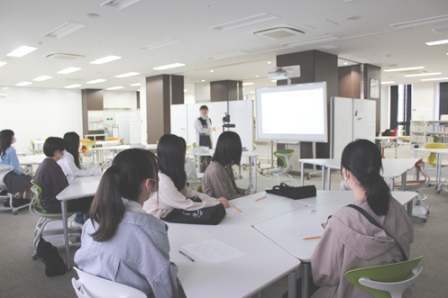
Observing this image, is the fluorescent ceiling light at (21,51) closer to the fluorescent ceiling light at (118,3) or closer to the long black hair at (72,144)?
the fluorescent ceiling light at (118,3)

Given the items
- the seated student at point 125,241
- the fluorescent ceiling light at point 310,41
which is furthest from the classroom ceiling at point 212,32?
the seated student at point 125,241

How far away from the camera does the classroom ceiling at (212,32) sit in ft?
14.6

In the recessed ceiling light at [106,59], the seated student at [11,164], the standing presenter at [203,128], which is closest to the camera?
the seated student at [11,164]

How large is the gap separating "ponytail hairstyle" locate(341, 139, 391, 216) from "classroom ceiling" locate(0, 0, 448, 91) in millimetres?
3404

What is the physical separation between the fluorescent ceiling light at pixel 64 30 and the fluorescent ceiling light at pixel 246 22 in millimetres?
2354

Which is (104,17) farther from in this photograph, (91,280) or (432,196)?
(432,196)

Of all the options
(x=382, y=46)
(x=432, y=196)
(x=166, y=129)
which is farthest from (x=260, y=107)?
(x=166, y=129)

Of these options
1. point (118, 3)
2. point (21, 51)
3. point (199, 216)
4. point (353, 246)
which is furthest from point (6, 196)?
point (353, 246)

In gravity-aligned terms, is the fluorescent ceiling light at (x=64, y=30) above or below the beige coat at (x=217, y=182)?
above

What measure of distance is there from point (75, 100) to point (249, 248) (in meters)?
16.6

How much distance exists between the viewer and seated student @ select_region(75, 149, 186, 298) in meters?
1.20

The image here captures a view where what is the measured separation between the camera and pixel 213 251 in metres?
1.68

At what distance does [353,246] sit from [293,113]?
6230 mm

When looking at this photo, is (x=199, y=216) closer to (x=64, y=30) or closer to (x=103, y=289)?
(x=103, y=289)
